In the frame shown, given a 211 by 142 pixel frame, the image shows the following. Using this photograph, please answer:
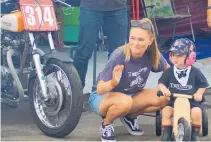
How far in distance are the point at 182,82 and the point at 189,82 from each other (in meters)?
0.06

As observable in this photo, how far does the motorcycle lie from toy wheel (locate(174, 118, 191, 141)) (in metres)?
0.80

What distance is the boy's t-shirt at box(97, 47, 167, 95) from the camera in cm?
449

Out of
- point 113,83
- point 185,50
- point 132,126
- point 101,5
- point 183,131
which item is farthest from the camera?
point 101,5

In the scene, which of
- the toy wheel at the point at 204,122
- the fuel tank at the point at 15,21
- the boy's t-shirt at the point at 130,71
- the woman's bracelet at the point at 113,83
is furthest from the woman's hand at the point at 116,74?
the fuel tank at the point at 15,21

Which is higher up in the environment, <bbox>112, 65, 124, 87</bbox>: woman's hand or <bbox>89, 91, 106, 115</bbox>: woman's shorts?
<bbox>112, 65, 124, 87</bbox>: woman's hand

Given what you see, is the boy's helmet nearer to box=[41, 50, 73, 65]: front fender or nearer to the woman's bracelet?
the woman's bracelet

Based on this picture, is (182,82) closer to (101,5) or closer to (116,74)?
(116,74)

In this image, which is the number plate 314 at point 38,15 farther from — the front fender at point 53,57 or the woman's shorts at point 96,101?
the woman's shorts at point 96,101

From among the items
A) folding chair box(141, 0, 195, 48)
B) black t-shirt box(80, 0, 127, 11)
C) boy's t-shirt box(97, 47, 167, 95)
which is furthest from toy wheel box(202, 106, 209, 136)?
folding chair box(141, 0, 195, 48)

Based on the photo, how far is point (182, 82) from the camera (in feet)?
14.8

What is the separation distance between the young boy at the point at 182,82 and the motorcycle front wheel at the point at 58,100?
2.26ft

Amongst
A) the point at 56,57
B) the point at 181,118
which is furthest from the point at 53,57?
the point at 181,118

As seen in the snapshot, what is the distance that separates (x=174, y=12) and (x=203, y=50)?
0.99 m

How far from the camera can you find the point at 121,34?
17.6ft
